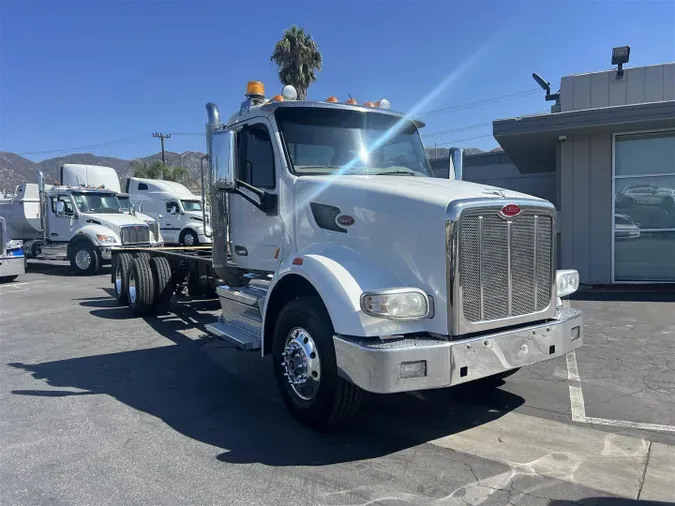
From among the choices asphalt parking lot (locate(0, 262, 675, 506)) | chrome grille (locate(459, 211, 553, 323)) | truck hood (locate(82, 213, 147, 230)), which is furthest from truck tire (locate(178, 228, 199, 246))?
chrome grille (locate(459, 211, 553, 323))

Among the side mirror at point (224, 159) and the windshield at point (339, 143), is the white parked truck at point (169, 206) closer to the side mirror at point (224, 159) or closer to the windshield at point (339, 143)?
the side mirror at point (224, 159)

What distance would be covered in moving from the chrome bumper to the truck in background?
1378 cm

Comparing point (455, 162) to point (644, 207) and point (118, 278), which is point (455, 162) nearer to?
point (118, 278)

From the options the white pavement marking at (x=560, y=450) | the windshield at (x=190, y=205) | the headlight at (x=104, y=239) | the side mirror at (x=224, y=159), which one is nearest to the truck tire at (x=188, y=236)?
the windshield at (x=190, y=205)

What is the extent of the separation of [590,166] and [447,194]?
901cm

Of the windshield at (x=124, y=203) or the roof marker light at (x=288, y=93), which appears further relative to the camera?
the windshield at (x=124, y=203)

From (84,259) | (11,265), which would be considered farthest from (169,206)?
(11,265)

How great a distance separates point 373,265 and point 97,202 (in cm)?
1554

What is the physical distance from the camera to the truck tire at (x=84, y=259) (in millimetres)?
15836

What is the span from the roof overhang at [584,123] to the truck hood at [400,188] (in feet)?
23.3

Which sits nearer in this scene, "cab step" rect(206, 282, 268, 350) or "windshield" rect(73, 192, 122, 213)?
"cab step" rect(206, 282, 268, 350)

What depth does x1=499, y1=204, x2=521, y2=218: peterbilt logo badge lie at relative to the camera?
3930mm

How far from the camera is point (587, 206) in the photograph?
1164 centimetres

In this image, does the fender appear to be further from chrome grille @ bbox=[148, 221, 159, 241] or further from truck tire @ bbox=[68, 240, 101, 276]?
truck tire @ bbox=[68, 240, 101, 276]
